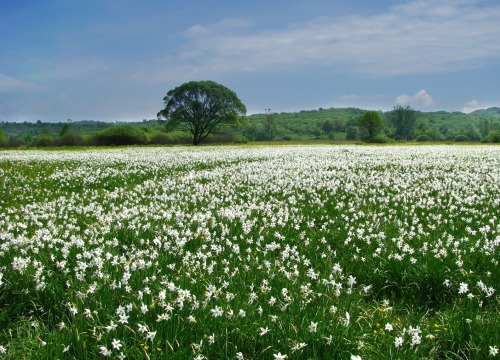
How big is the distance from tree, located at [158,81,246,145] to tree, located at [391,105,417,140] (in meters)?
110

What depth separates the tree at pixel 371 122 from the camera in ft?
357

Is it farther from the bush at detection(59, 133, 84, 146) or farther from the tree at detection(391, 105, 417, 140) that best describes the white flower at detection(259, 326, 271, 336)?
the tree at detection(391, 105, 417, 140)

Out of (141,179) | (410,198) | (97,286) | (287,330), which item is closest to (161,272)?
(97,286)

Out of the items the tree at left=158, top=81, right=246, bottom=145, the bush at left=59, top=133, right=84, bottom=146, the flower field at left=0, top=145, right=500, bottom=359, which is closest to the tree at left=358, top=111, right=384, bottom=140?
the tree at left=158, top=81, right=246, bottom=145

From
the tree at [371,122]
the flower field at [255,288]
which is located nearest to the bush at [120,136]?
the tree at [371,122]

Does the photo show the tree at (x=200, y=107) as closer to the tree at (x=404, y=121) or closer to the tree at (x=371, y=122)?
the tree at (x=371, y=122)

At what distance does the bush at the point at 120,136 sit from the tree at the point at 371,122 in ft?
213

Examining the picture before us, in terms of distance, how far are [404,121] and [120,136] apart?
13288 centimetres

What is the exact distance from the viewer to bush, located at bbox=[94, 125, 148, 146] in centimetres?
7925

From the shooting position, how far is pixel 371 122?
110 m

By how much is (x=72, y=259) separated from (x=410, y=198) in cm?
894

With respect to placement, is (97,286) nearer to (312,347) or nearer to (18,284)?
(18,284)

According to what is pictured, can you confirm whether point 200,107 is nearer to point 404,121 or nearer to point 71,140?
point 71,140

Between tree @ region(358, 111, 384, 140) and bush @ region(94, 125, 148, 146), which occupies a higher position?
tree @ region(358, 111, 384, 140)
